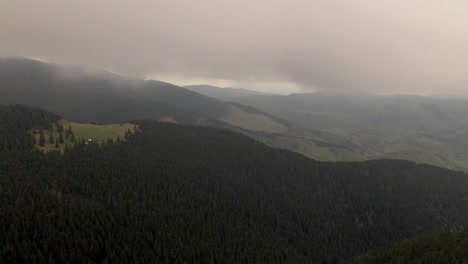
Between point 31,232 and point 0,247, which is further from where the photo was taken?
point 31,232

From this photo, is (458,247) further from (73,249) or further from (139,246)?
(73,249)

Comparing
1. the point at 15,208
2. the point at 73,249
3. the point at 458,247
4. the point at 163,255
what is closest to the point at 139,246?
the point at 163,255

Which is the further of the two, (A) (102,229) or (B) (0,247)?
(A) (102,229)

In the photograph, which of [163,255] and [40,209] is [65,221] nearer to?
[40,209]

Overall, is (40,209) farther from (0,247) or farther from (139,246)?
(139,246)

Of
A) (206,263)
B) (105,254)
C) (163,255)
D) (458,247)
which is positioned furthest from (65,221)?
(458,247)

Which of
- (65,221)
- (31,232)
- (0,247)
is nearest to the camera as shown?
(0,247)

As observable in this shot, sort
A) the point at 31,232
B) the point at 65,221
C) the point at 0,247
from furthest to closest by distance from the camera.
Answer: the point at 65,221 → the point at 31,232 → the point at 0,247

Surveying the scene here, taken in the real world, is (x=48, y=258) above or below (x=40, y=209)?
below

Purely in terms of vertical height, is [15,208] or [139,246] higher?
[15,208]
